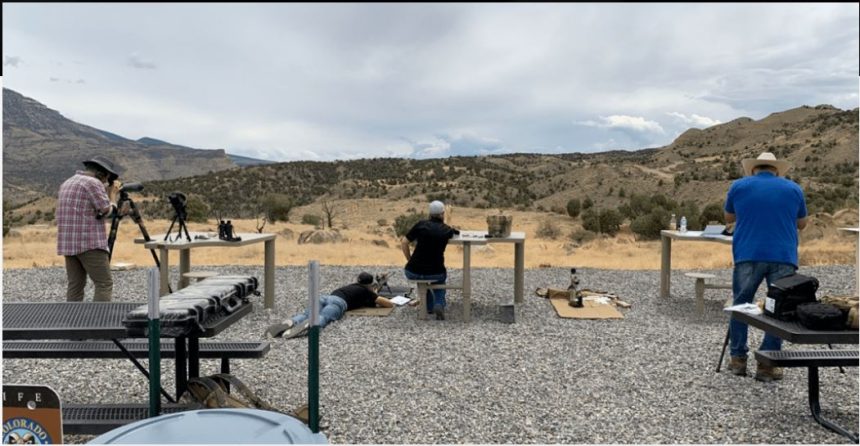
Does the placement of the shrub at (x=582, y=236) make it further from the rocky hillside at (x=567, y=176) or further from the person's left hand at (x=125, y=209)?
the person's left hand at (x=125, y=209)

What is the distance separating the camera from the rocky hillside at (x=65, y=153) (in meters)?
63.2

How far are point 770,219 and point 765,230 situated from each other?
0.08 meters

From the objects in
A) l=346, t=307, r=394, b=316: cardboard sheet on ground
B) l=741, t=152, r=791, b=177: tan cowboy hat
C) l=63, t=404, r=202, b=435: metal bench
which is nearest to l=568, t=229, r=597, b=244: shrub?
l=346, t=307, r=394, b=316: cardboard sheet on ground

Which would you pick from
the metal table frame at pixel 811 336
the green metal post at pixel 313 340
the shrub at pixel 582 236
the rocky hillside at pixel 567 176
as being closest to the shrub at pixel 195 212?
the rocky hillside at pixel 567 176

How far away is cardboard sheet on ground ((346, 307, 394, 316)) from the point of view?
24.2 ft

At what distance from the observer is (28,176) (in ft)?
194

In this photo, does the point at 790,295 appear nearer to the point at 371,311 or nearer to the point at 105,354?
the point at 105,354

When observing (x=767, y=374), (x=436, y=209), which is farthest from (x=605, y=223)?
(x=767, y=374)

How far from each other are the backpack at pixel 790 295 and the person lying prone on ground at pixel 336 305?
3.88 meters

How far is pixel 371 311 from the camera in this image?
7.55 meters

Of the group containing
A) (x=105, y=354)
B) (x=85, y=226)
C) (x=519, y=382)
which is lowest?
(x=519, y=382)

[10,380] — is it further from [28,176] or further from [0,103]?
[28,176]

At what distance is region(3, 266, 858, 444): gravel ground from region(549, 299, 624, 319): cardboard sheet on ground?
0.51 ft

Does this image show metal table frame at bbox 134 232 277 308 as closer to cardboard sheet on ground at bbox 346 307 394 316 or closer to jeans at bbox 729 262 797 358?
cardboard sheet on ground at bbox 346 307 394 316
